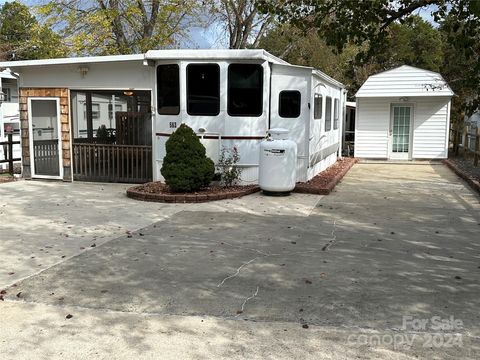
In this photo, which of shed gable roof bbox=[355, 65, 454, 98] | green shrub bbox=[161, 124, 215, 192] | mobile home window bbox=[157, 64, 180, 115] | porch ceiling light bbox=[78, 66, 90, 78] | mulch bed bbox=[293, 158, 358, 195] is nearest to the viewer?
green shrub bbox=[161, 124, 215, 192]

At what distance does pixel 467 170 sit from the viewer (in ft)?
48.4

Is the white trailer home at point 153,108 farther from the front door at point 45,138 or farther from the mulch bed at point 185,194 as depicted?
the mulch bed at point 185,194

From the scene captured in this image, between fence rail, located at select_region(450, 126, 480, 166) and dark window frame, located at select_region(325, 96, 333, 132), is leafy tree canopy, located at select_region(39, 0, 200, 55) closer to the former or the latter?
dark window frame, located at select_region(325, 96, 333, 132)

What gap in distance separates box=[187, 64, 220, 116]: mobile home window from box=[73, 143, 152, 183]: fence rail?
1.65 meters

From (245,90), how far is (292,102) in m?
1.13

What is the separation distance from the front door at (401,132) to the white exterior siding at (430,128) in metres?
0.26

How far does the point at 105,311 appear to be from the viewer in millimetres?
4340

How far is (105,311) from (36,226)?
12.3ft

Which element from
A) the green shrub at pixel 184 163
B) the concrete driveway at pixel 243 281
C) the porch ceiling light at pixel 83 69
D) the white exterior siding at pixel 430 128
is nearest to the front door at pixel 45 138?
the porch ceiling light at pixel 83 69

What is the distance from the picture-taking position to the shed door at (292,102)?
10969 millimetres

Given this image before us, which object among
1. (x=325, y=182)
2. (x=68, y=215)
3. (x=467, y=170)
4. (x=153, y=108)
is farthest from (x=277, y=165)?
(x=467, y=170)

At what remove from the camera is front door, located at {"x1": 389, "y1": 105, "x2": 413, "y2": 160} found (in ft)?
62.1

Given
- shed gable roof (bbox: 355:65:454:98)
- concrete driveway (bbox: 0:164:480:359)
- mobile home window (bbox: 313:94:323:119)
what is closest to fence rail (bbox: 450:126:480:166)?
shed gable roof (bbox: 355:65:454:98)

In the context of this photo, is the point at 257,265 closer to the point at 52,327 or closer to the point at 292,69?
the point at 52,327
